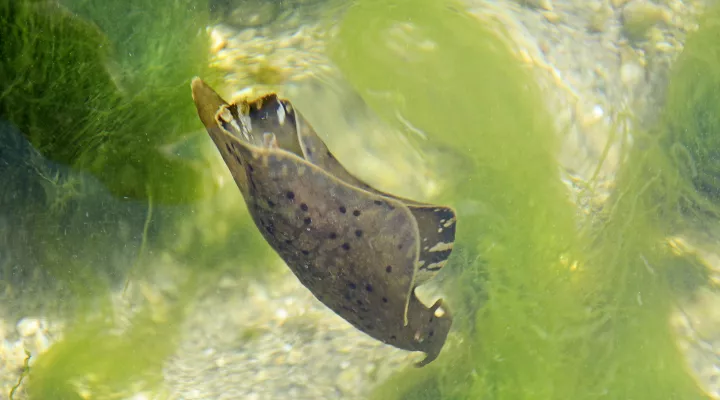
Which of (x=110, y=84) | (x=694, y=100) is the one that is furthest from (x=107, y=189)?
(x=694, y=100)

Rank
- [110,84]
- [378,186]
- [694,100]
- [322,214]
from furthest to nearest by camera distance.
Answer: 1. [694,100]
2. [378,186]
3. [110,84]
4. [322,214]

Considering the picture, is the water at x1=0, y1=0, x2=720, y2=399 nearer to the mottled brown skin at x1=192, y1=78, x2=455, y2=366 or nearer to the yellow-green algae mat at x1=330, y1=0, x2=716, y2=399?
the yellow-green algae mat at x1=330, y1=0, x2=716, y2=399

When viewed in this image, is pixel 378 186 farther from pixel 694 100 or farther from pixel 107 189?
pixel 694 100

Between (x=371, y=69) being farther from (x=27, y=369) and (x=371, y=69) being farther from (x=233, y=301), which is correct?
(x=27, y=369)

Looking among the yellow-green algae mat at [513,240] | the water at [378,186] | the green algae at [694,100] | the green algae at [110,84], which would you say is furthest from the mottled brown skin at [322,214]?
the green algae at [694,100]

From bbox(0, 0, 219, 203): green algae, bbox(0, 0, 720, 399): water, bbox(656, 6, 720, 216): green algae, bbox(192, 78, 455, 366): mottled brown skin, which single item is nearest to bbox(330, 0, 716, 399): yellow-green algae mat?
bbox(0, 0, 720, 399): water

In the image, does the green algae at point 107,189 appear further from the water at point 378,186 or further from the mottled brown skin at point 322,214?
the mottled brown skin at point 322,214

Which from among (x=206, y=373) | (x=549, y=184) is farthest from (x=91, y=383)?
(x=549, y=184)
